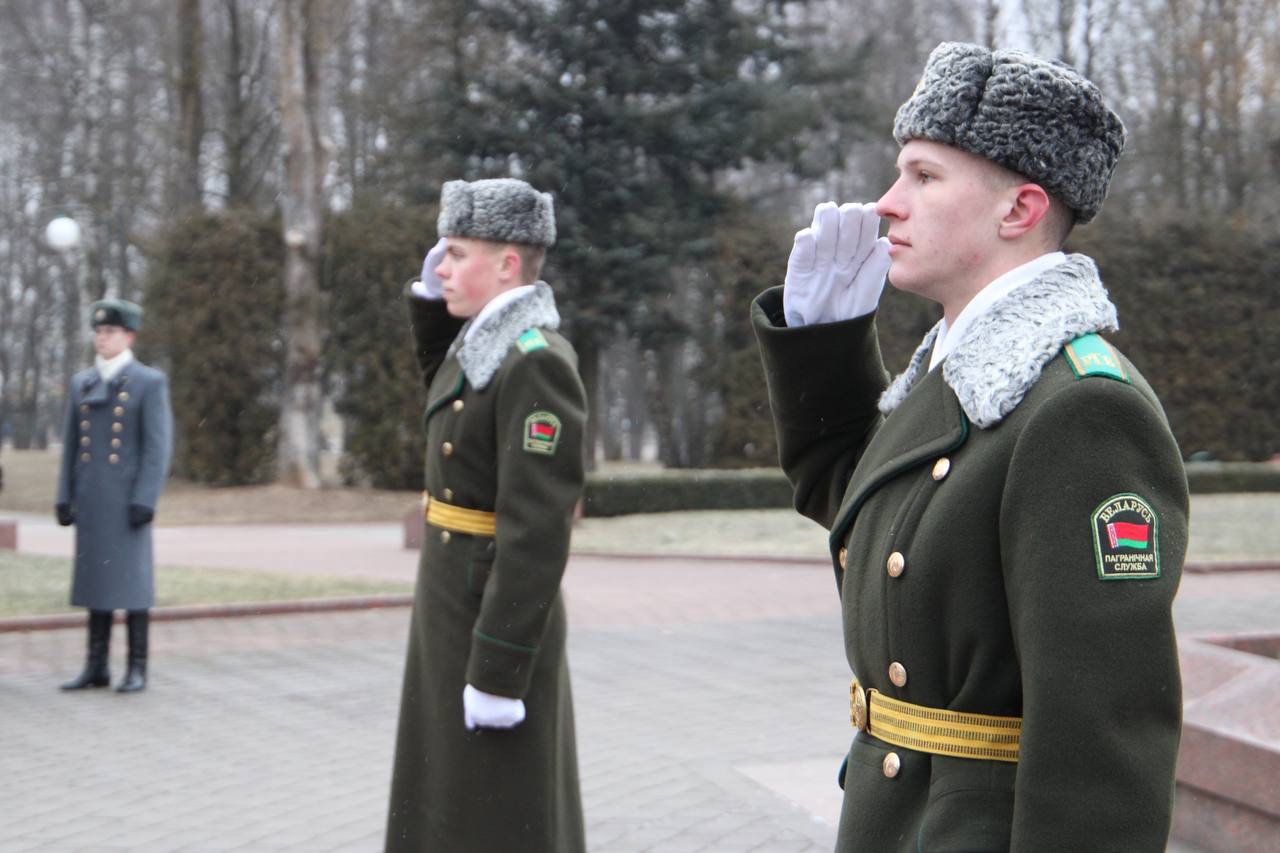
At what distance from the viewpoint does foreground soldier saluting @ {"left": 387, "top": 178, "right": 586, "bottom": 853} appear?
377 cm

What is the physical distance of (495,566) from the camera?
3.78 m

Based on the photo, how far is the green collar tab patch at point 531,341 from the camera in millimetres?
4012

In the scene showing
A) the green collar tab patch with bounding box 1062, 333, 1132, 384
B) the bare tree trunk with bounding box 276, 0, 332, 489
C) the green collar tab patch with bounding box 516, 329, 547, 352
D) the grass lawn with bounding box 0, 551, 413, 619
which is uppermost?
the bare tree trunk with bounding box 276, 0, 332, 489

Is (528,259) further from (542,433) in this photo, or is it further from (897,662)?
(897,662)

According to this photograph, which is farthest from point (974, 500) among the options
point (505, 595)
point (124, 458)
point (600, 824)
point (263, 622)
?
point (263, 622)

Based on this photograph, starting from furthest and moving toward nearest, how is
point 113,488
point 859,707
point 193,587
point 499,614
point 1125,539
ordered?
point 193,587 → point 113,488 → point 499,614 → point 859,707 → point 1125,539

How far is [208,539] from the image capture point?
18.1 metres

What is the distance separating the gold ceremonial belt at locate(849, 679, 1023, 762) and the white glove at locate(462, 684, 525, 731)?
5.80 ft

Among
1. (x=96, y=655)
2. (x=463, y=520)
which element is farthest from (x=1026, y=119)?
(x=96, y=655)

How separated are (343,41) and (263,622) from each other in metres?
24.5

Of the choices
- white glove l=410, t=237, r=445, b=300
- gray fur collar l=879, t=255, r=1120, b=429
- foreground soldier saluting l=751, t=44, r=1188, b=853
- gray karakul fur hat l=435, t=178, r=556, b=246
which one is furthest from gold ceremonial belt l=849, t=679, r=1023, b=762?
white glove l=410, t=237, r=445, b=300

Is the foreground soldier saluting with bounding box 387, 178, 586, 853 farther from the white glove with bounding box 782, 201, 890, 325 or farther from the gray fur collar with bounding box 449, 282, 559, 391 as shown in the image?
the white glove with bounding box 782, 201, 890, 325

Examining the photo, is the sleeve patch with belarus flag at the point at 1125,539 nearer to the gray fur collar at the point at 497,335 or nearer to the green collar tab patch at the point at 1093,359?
the green collar tab patch at the point at 1093,359

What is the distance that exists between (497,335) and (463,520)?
492 millimetres
